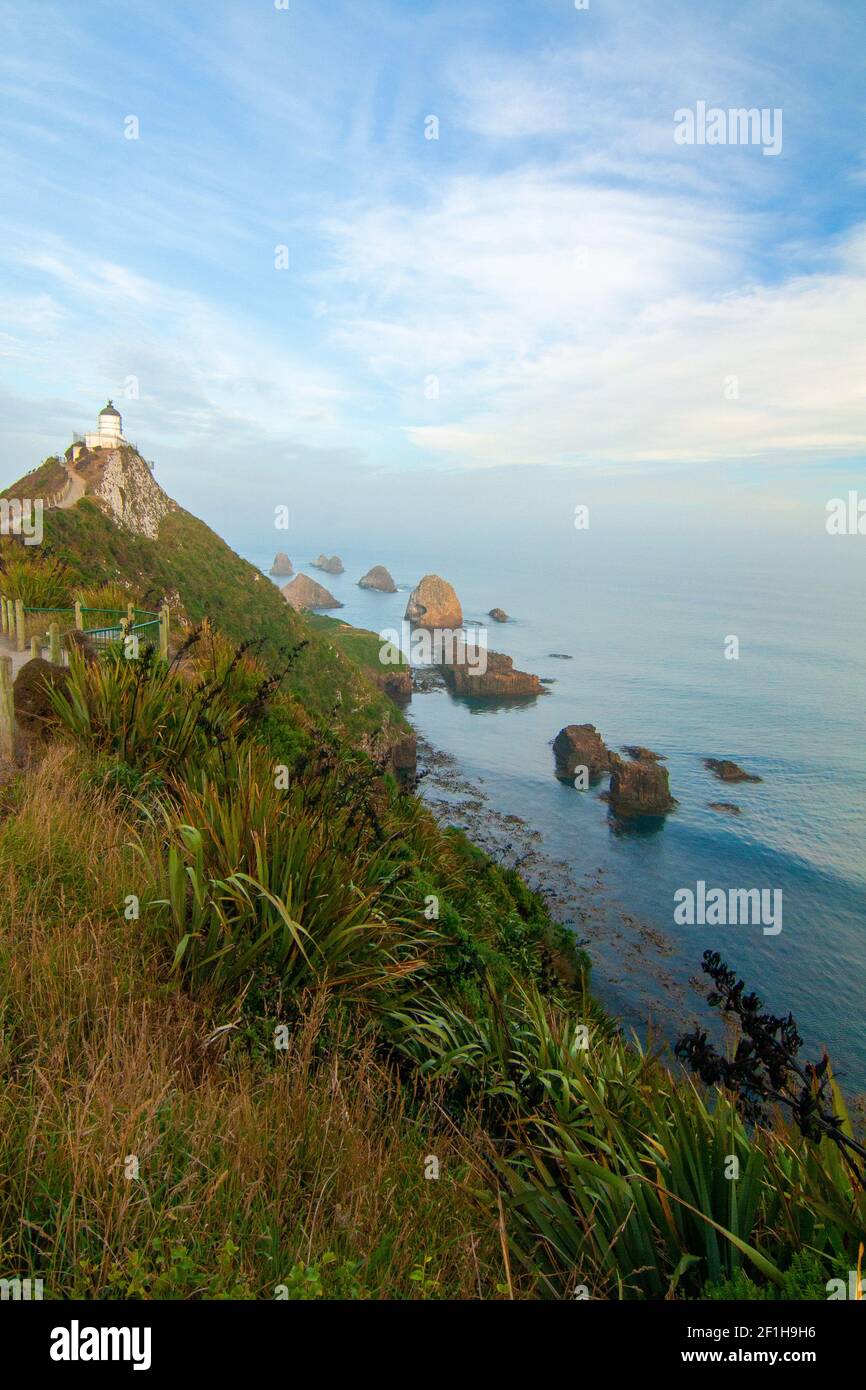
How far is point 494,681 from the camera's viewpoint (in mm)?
85812

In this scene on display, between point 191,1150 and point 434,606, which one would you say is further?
point 434,606

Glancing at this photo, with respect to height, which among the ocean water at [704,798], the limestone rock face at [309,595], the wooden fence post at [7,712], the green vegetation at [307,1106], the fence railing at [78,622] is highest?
the limestone rock face at [309,595]

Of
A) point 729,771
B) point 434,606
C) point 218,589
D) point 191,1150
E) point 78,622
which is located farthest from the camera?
point 434,606

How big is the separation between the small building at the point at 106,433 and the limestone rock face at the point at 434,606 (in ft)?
260

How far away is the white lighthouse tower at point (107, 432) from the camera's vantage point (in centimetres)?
5909

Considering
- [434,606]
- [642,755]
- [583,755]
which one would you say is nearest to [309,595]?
[434,606]

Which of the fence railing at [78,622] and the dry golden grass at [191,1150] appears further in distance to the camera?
the fence railing at [78,622]

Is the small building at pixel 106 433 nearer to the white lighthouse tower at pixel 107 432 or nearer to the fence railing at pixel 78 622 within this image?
the white lighthouse tower at pixel 107 432

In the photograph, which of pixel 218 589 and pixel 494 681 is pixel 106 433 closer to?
pixel 218 589

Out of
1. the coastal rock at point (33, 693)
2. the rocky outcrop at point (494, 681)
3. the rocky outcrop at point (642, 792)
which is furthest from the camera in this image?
the rocky outcrop at point (494, 681)

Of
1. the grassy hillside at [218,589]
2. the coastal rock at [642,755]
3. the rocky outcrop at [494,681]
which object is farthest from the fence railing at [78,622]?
the rocky outcrop at [494,681]

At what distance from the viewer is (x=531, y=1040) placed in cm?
427

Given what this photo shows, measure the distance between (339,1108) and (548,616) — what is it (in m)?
156

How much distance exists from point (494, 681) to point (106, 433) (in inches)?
1843
